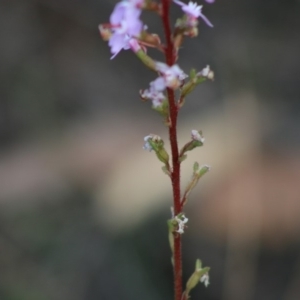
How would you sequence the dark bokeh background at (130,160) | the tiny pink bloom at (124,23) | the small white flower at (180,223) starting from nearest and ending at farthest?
the tiny pink bloom at (124,23)
the small white flower at (180,223)
the dark bokeh background at (130,160)

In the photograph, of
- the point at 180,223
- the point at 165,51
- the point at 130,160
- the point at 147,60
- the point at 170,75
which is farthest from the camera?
the point at 130,160

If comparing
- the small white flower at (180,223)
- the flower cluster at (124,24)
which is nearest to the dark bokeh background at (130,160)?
the small white flower at (180,223)

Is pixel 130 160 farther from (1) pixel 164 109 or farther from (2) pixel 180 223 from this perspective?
(1) pixel 164 109

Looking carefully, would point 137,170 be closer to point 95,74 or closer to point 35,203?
point 35,203

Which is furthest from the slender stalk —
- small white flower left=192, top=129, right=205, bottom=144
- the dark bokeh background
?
the dark bokeh background

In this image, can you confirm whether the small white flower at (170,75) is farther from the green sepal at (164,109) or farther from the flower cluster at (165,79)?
the green sepal at (164,109)

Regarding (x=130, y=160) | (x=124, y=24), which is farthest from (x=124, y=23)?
(x=130, y=160)

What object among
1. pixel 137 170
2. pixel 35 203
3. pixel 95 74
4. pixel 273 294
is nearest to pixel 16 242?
pixel 35 203

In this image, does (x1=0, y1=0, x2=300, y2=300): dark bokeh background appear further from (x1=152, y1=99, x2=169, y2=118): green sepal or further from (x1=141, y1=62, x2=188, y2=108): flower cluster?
(x1=141, y1=62, x2=188, y2=108): flower cluster
